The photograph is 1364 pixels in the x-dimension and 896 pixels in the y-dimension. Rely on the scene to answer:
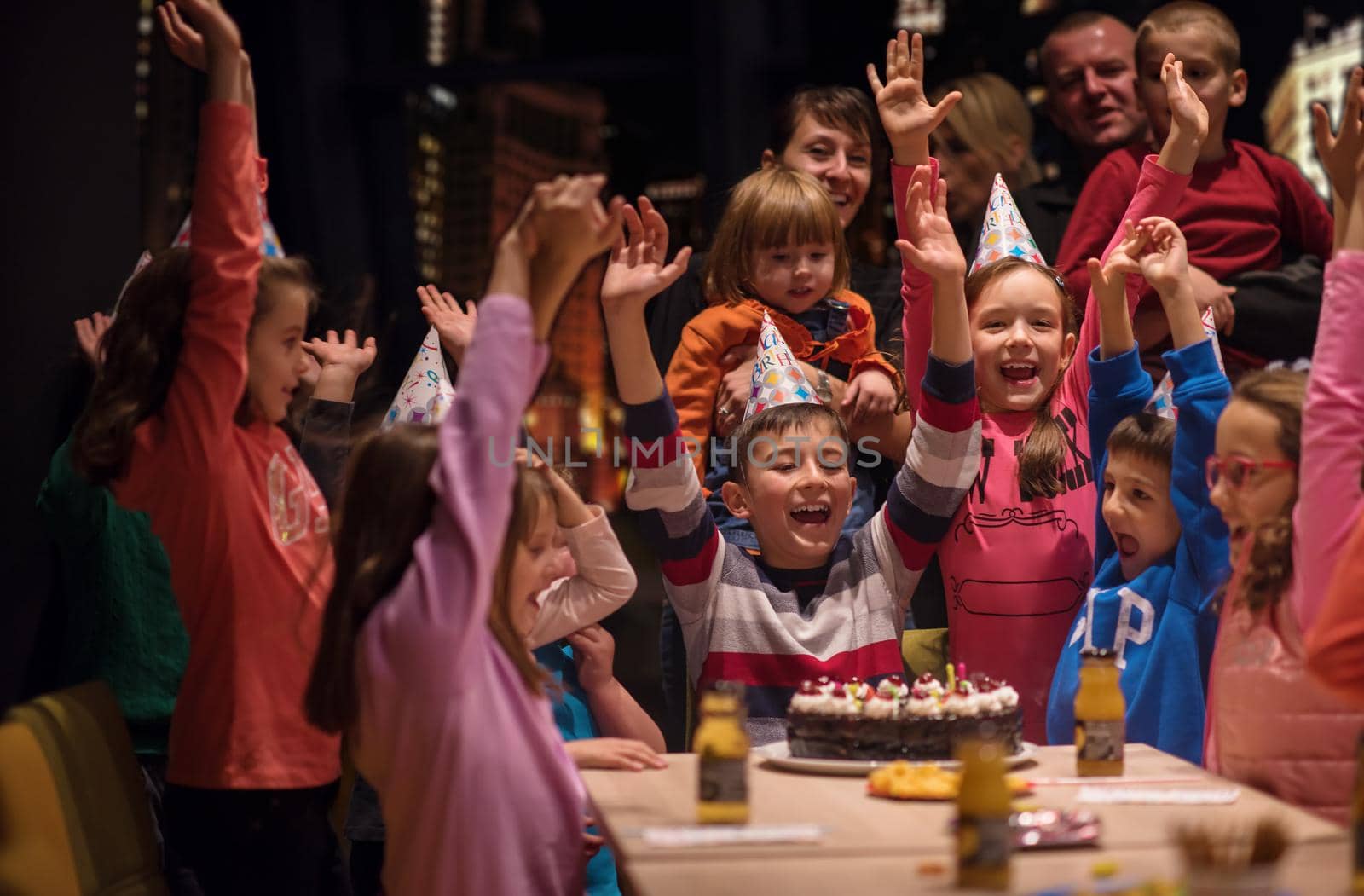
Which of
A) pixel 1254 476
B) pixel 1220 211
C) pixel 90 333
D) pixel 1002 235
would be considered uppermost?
pixel 1220 211

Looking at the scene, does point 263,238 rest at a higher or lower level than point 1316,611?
higher

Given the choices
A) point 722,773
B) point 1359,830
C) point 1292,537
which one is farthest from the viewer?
point 1292,537

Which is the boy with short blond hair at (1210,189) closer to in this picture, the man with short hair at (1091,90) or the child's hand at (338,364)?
the man with short hair at (1091,90)

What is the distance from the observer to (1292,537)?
87.4 inches

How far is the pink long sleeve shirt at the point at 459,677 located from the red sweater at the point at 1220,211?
2027 millimetres

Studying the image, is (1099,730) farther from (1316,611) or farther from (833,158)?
(833,158)

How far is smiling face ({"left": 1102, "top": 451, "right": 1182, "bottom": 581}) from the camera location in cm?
Answer: 272

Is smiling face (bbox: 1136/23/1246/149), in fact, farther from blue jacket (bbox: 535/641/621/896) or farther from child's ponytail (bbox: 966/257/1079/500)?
blue jacket (bbox: 535/641/621/896)

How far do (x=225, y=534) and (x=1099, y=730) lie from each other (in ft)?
4.49

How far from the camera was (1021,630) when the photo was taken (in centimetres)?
298

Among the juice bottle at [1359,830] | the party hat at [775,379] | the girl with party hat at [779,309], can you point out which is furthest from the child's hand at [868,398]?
the juice bottle at [1359,830]

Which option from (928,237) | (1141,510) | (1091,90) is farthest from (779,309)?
(1091,90)

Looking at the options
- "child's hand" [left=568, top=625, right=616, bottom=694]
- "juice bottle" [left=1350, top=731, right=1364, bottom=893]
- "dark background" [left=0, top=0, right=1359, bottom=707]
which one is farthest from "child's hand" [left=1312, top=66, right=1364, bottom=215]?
"dark background" [left=0, top=0, right=1359, bottom=707]

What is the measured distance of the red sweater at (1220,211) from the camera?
3.69 meters
